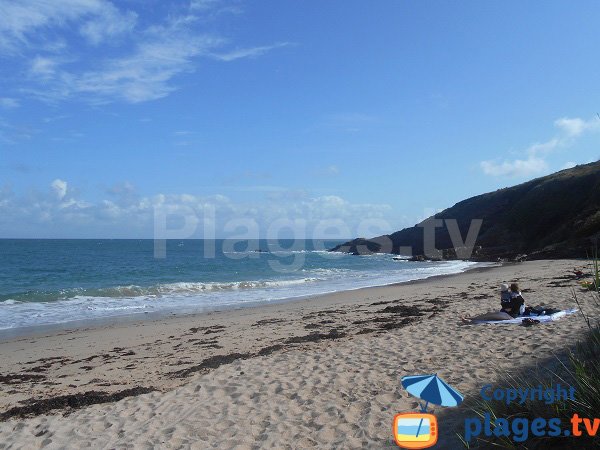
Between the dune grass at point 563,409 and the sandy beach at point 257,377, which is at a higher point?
the dune grass at point 563,409

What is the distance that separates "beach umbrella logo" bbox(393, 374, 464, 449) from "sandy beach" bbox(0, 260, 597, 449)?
0.75ft

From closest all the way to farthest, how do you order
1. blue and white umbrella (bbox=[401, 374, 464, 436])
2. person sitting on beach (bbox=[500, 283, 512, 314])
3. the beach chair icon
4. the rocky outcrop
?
blue and white umbrella (bbox=[401, 374, 464, 436])
the beach chair icon
person sitting on beach (bbox=[500, 283, 512, 314])
the rocky outcrop

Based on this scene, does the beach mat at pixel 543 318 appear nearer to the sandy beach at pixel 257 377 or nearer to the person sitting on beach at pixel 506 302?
the sandy beach at pixel 257 377

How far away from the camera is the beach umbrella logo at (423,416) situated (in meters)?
3.86

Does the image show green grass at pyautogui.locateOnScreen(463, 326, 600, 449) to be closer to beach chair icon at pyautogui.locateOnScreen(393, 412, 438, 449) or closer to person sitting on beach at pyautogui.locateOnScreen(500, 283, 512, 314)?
beach chair icon at pyautogui.locateOnScreen(393, 412, 438, 449)

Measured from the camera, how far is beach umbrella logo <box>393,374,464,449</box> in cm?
386

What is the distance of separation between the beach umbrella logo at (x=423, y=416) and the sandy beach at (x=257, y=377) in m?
0.23

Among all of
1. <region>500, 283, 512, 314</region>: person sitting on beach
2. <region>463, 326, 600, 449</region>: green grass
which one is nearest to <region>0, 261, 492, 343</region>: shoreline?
<region>500, 283, 512, 314</region>: person sitting on beach

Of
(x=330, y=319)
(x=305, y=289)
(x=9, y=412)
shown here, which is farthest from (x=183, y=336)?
(x=305, y=289)

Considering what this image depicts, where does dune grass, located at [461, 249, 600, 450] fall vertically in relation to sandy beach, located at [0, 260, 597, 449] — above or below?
above

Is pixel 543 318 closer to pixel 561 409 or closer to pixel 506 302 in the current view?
pixel 506 302

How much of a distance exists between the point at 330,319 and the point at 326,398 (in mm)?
7395

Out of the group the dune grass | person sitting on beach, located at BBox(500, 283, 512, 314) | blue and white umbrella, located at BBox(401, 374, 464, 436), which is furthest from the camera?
person sitting on beach, located at BBox(500, 283, 512, 314)

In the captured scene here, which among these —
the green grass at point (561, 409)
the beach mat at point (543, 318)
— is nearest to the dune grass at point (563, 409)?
the green grass at point (561, 409)
